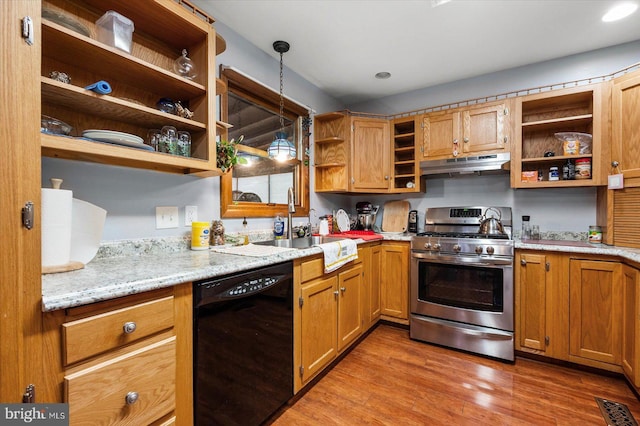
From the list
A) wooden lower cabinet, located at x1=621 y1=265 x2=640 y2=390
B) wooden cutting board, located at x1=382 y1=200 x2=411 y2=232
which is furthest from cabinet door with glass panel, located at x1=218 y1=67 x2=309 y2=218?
wooden lower cabinet, located at x1=621 y1=265 x2=640 y2=390

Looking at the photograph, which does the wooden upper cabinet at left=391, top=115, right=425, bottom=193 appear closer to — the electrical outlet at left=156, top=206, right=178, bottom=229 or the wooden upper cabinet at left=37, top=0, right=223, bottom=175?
the wooden upper cabinet at left=37, top=0, right=223, bottom=175

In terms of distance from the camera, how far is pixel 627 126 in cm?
201

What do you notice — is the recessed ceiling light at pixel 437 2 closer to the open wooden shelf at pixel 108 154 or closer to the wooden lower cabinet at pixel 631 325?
the open wooden shelf at pixel 108 154

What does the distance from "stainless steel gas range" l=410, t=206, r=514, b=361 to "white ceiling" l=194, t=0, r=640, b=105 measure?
145 centimetres

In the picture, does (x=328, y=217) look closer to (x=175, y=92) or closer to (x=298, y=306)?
(x=298, y=306)


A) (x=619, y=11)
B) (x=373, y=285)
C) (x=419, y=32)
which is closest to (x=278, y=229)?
(x=373, y=285)

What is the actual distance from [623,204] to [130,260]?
3.25 m

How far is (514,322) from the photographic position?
2.22 meters

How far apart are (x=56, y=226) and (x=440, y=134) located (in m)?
2.93

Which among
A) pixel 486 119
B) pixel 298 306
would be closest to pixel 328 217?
pixel 298 306

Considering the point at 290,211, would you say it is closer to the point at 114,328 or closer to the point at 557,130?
the point at 114,328

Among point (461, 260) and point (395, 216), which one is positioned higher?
point (395, 216)

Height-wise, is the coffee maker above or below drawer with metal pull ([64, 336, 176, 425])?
above

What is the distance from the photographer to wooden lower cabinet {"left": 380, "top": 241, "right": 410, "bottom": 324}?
8.88 feet
